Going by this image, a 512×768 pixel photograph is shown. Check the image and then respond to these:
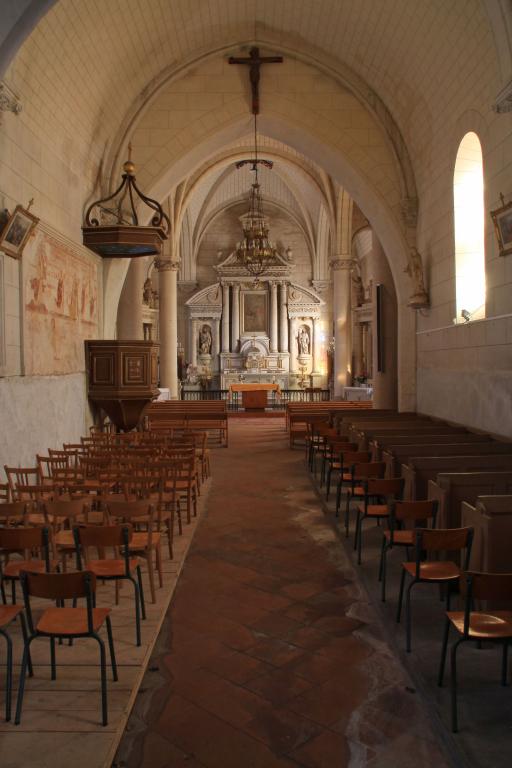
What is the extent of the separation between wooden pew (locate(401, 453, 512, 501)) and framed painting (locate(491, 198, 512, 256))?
119 inches

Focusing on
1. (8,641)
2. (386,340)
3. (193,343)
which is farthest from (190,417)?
(193,343)

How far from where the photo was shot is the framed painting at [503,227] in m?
7.79

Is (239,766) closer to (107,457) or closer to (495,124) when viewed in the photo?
(107,457)

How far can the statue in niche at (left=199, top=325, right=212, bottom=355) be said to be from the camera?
1120 inches

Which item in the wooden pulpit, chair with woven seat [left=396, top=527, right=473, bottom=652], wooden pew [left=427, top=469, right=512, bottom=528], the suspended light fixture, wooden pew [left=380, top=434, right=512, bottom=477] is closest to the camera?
chair with woven seat [left=396, top=527, right=473, bottom=652]

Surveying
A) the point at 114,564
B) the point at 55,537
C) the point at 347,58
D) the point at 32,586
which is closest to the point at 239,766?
the point at 32,586

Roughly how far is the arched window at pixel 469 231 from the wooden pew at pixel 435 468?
4.69 m

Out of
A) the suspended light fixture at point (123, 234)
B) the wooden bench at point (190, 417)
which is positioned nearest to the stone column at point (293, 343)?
the wooden bench at point (190, 417)

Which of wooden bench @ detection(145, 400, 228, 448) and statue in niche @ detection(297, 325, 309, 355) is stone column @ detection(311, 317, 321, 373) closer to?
statue in niche @ detection(297, 325, 309, 355)

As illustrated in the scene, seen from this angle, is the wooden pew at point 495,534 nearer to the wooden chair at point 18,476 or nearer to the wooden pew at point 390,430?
the wooden pew at point 390,430

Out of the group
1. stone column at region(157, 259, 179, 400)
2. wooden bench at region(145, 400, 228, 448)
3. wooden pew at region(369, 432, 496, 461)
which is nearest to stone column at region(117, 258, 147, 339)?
wooden bench at region(145, 400, 228, 448)

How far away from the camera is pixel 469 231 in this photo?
10.8m

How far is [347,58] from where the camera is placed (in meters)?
12.6

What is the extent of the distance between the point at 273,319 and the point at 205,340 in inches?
125
